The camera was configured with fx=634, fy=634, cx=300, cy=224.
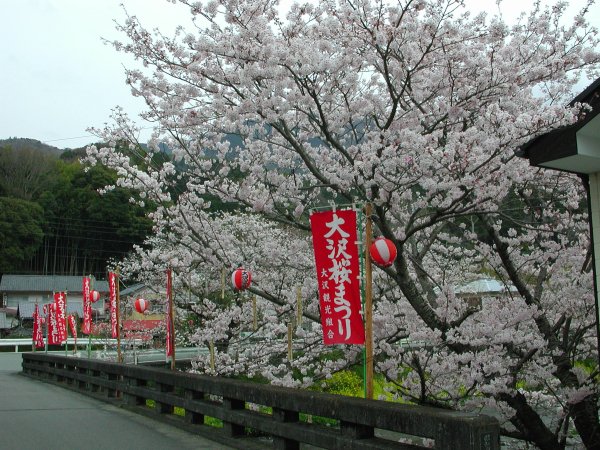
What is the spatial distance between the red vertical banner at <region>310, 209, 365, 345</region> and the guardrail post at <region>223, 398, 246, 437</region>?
1.89 metres

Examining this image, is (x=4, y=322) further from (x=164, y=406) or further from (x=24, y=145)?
(x=164, y=406)

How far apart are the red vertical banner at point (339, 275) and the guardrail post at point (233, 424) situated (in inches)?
74.6

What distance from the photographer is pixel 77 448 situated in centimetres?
763

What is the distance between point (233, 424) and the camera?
7910 millimetres

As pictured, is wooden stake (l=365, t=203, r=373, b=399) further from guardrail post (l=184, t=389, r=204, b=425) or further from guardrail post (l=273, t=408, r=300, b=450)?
guardrail post (l=184, t=389, r=204, b=425)

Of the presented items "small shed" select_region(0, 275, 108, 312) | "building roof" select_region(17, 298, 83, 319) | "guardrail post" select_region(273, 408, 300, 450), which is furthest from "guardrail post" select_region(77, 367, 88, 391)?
"small shed" select_region(0, 275, 108, 312)

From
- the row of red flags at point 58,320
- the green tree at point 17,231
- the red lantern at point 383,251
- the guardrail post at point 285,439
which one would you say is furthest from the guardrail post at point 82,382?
the green tree at point 17,231

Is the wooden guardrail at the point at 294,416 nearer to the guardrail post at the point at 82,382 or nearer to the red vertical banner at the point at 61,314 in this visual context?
the guardrail post at the point at 82,382

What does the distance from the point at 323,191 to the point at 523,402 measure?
460 cm

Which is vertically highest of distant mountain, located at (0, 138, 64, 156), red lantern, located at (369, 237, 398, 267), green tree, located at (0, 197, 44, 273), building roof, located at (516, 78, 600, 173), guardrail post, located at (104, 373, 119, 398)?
distant mountain, located at (0, 138, 64, 156)

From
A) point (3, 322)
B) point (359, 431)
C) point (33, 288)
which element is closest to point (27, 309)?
point (33, 288)

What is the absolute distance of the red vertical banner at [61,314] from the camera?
22891 mm

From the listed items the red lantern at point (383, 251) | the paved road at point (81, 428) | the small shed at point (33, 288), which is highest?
the small shed at point (33, 288)

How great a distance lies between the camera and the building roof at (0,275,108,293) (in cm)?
6306
